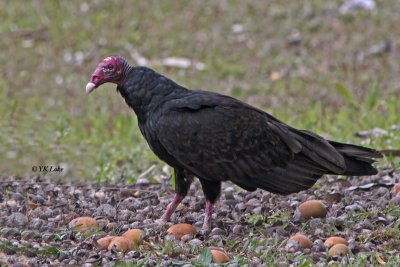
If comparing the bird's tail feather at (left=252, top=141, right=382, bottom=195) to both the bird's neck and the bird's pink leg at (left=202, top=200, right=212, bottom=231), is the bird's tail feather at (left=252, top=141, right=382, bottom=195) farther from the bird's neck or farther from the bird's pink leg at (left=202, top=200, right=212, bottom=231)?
the bird's neck

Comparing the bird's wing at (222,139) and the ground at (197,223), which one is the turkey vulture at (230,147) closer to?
the bird's wing at (222,139)

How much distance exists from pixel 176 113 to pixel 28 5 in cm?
858

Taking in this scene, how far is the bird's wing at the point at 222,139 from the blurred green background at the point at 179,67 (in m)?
1.73

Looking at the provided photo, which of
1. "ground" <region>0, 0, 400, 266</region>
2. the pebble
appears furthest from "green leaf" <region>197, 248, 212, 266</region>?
the pebble

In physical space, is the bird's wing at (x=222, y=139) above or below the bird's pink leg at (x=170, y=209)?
above

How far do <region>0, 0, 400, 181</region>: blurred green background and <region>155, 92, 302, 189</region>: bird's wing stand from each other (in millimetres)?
1735

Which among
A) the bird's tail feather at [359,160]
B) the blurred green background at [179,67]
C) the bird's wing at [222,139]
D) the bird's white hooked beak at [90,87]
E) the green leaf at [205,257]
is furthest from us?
the blurred green background at [179,67]

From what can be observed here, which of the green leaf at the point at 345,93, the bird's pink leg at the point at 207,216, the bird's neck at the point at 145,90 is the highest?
the green leaf at the point at 345,93

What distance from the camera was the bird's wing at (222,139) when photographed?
5.46m

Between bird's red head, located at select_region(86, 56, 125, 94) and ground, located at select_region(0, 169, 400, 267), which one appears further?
bird's red head, located at select_region(86, 56, 125, 94)

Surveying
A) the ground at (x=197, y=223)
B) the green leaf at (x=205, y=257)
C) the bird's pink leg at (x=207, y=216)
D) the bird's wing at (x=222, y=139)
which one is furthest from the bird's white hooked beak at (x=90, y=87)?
the green leaf at (x=205, y=257)

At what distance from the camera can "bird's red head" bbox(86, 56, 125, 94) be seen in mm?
5879

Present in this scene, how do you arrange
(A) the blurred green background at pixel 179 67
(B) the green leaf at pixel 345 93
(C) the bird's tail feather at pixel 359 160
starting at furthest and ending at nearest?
(B) the green leaf at pixel 345 93 < (A) the blurred green background at pixel 179 67 < (C) the bird's tail feather at pixel 359 160

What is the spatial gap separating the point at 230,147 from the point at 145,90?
0.69 meters
